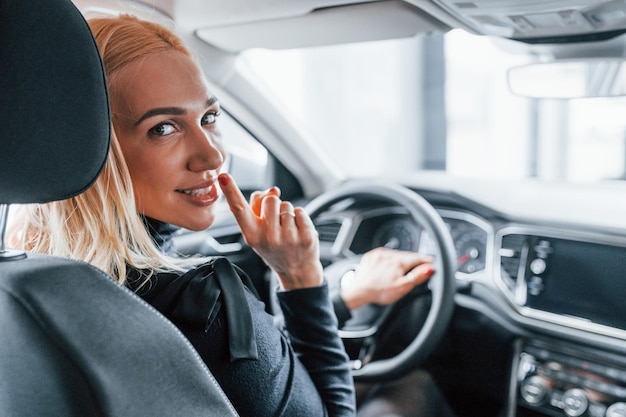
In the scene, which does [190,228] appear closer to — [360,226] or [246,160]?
[360,226]

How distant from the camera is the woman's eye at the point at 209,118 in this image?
129cm

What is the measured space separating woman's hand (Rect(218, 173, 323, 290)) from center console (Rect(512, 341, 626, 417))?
0.80 meters

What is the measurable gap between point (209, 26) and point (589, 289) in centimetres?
116

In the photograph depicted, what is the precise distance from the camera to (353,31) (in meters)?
1.65

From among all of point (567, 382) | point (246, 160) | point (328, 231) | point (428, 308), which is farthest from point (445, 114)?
point (567, 382)

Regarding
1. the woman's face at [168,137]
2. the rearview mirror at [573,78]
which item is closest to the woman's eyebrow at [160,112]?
the woman's face at [168,137]

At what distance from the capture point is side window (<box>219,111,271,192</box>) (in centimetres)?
230

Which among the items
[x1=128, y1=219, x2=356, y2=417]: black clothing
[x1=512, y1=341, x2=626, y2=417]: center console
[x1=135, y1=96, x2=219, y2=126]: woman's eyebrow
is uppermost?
[x1=135, y1=96, x2=219, y2=126]: woman's eyebrow

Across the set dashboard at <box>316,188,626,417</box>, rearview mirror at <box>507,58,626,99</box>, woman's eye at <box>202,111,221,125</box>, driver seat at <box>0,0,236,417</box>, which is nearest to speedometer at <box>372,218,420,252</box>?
dashboard at <box>316,188,626,417</box>

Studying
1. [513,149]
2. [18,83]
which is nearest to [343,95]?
[513,149]

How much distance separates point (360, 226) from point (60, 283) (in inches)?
55.7

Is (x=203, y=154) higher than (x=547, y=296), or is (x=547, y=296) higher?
(x=203, y=154)

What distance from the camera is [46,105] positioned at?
2.50 feet

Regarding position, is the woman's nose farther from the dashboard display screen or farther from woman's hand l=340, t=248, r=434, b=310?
the dashboard display screen
